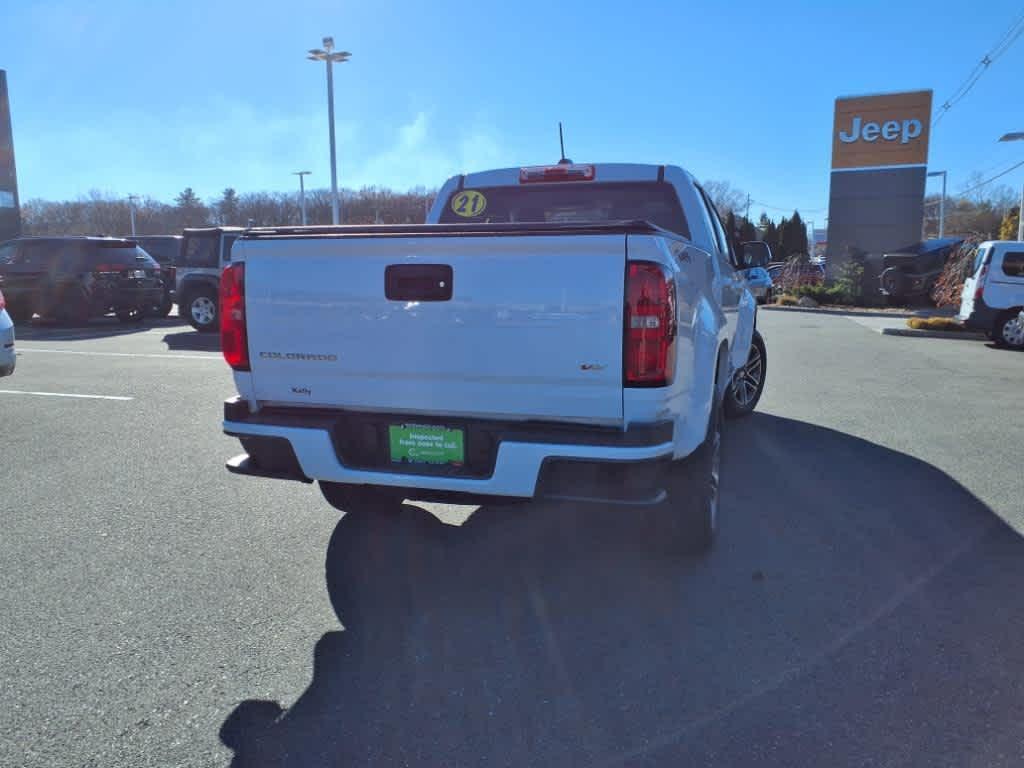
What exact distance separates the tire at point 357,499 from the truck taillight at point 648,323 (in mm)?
1909

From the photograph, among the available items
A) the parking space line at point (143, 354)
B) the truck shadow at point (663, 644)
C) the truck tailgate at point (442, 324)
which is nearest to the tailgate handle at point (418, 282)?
the truck tailgate at point (442, 324)

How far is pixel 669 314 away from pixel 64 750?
99.8 inches

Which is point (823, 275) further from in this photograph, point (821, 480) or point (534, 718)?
point (534, 718)

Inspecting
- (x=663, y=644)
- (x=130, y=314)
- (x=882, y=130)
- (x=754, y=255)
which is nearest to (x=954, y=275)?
(x=882, y=130)

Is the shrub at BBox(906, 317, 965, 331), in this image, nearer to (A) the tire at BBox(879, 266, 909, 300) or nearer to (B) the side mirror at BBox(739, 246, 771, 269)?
(A) the tire at BBox(879, 266, 909, 300)

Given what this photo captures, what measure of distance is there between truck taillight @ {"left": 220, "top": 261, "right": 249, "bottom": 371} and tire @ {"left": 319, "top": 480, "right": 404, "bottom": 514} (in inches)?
41.4

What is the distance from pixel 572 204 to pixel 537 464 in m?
2.52

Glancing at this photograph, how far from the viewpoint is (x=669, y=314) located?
2.95m

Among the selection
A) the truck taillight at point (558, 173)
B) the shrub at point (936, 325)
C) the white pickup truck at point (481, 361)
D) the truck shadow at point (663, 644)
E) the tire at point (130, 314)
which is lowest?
the truck shadow at point (663, 644)

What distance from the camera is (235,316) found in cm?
352

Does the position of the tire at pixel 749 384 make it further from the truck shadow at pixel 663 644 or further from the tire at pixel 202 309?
the tire at pixel 202 309

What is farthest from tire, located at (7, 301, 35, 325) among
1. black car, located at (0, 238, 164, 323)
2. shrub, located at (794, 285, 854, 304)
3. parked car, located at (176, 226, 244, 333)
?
shrub, located at (794, 285, 854, 304)

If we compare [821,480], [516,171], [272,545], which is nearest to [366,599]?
[272,545]

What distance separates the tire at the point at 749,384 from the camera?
7.41 meters
